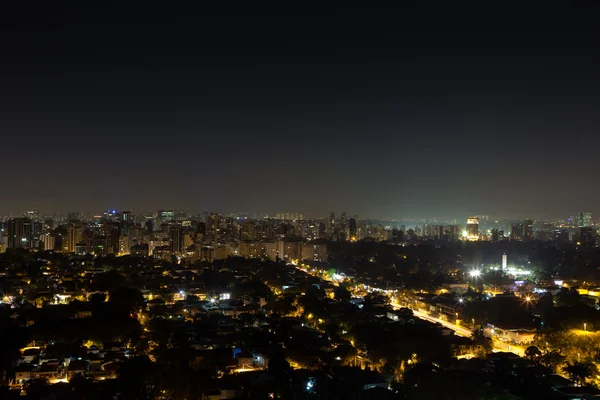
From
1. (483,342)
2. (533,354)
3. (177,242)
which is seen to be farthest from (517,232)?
(533,354)

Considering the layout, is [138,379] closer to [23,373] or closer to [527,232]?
[23,373]

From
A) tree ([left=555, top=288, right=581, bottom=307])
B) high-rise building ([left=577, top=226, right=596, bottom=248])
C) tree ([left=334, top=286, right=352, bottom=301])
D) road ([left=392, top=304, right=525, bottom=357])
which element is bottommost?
road ([left=392, top=304, right=525, bottom=357])

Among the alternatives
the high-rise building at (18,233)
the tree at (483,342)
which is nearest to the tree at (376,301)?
the tree at (483,342)

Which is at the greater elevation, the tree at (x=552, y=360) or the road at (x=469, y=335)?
the tree at (x=552, y=360)

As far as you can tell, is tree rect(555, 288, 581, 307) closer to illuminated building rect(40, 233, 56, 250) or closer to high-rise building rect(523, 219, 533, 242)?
illuminated building rect(40, 233, 56, 250)

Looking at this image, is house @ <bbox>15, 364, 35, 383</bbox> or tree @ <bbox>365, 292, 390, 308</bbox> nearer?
house @ <bbox>15, 364, 35, 383</bbox>

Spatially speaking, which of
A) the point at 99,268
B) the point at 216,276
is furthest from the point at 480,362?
the point at 99,268

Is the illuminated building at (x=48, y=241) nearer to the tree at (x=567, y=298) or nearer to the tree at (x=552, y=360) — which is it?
the tree at (x=567, y=298)

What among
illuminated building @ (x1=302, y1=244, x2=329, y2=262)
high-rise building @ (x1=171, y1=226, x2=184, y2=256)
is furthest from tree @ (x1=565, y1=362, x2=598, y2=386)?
high-rise building @ (x1=171, y1=226, x2=184, y2=256)

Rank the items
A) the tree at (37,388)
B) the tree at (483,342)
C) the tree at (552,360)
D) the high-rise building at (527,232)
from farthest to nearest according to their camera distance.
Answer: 1. the high-rise building at (527,232)
2. the tree at (483,342)
3. the tree at (552,360)
4. the tree at (37,388)

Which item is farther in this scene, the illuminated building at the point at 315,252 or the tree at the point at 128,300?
the illuminated building at the point at 315,252
